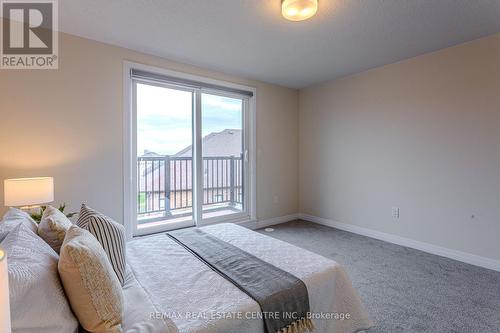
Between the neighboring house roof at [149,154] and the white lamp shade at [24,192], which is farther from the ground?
the neighboring house roof at [149,154]

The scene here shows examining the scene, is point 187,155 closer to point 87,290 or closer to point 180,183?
point 180,183

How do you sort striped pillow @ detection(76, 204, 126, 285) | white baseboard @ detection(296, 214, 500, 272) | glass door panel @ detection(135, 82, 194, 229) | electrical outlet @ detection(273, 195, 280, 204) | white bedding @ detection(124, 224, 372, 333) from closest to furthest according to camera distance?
white bedding @ detection(124, 224, 372, 333), striped pillow @ detection(76, 204, 126, 285), white baseboard @ detection(296, 214, 500, 272), glass door panel @ detection(135, 82, 194, 229), electrical outlet @ detection(273, 195, 280, 204)

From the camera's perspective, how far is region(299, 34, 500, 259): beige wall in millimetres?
2588

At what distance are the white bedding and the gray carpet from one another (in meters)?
0.51

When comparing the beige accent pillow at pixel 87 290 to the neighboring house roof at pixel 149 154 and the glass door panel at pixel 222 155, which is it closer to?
the neighboring house roof at pixel 149 154

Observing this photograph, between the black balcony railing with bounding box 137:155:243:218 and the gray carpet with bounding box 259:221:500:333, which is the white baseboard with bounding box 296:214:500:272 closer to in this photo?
the gray carpet with bounding box 259:221:500:333

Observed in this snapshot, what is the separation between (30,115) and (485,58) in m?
4.53

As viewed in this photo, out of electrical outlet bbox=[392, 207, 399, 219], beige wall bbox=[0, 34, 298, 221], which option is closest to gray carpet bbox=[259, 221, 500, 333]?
electrical outlet bbox=[392, 207, 399, 219]

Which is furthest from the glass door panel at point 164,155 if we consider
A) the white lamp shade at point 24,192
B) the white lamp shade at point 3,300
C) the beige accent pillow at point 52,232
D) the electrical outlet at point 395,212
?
the electrical outlet at point 395,212

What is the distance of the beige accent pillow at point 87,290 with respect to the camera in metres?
0.86

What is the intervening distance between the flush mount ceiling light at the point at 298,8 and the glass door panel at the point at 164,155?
5.91 ft

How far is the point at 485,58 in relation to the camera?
2.57 m

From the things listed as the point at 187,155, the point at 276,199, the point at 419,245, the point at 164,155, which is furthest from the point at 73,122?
the point at 419,245

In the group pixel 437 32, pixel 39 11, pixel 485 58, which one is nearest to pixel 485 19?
pixel 437 32
